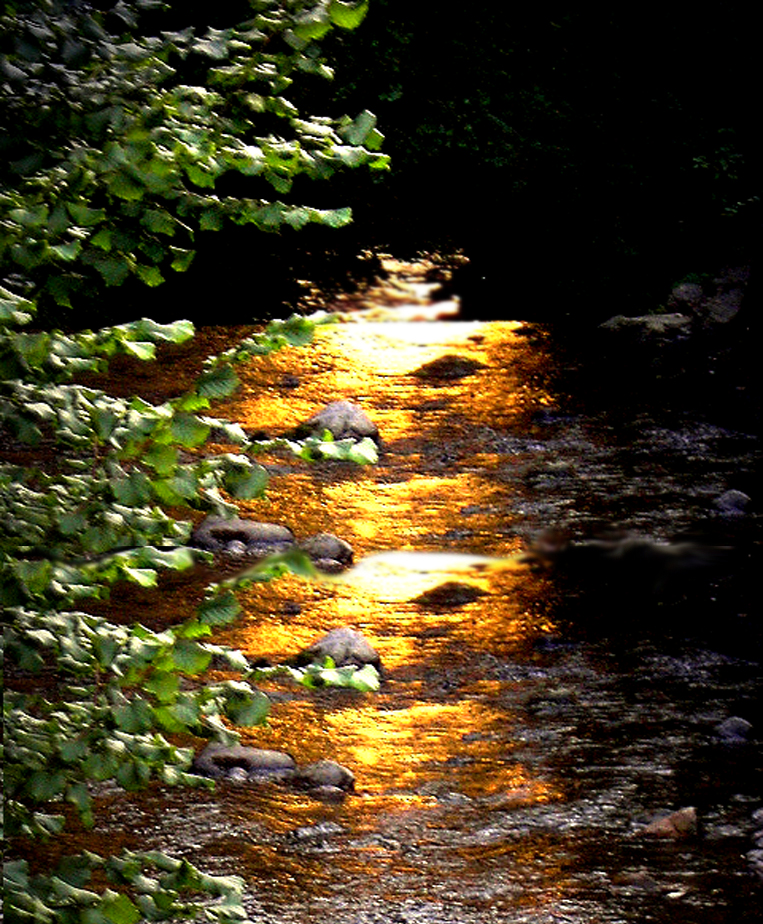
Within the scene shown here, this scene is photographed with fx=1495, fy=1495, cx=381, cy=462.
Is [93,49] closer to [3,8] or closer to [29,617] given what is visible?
[3,8]

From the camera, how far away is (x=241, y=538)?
718 cm

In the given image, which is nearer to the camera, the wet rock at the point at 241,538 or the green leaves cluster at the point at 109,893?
the green leaves cluster at the point at 109,893

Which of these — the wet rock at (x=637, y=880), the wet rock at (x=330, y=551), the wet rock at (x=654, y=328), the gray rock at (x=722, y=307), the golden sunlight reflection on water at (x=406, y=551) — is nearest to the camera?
the wet rock at (x=637, y=880)

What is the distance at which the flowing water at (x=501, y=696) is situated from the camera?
470 centimetres

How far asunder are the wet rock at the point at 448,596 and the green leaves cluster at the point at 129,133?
4.76 m

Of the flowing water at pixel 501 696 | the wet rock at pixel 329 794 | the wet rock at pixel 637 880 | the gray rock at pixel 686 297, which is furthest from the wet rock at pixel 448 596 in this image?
the gray rock at pixel 686 297

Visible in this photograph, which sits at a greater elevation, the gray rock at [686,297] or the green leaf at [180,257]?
the green leaf at [180,257]

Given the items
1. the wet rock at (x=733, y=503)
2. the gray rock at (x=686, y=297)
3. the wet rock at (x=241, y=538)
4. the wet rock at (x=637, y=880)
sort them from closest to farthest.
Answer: the wet rock at (x=637, y=880) < the wet rock at (x=241, y=538) < the wet rock at (x=733, y=503) < the gray rock at (x=686, y=297)

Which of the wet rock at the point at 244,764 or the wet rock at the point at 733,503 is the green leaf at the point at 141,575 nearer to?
the wet rock at the point at 244,764

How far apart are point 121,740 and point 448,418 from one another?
708cm

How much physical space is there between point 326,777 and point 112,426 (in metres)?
3.68

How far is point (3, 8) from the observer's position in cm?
180

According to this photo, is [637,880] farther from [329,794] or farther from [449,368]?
[449,368]

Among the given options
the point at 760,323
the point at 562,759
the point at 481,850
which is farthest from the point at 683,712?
the point at 760,323
